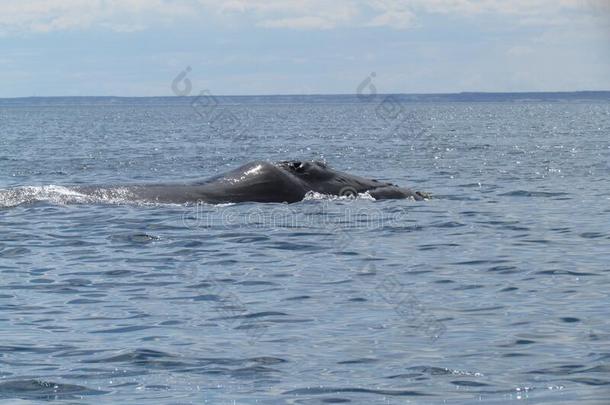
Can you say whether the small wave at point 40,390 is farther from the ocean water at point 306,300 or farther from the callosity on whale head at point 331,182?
the callosity on whale head at point 331,182

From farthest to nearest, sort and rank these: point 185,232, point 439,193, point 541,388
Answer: point 439,193
point 185,232
point 541,388

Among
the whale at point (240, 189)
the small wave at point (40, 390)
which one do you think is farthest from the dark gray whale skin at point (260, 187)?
the small wave at point (40, 390)

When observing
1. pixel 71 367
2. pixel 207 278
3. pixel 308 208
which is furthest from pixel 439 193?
Answer: pixel 71 367

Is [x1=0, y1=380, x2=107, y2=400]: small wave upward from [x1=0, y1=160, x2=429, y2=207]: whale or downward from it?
downward

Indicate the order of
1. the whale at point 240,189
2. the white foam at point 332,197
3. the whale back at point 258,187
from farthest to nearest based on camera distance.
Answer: the white foam at point 332,197 → the whale at point 240,189 → the whale back at point 258,187

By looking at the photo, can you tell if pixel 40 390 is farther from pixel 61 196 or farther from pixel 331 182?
pixel 331 182

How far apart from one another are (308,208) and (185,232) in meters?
3.15

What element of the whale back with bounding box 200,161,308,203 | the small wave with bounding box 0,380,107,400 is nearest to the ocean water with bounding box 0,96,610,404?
the small wave with bounding box 0,380,107,400

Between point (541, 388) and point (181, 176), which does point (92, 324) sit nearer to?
point (541, 388)

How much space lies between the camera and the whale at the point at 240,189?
22.0 metres

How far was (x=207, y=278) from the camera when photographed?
15.1m

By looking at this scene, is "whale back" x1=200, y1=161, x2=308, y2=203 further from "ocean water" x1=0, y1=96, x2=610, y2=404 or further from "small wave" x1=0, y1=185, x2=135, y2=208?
"small wave" x1=0, y1=185, x2=135, y2=208

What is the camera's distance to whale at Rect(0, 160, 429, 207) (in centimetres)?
2203

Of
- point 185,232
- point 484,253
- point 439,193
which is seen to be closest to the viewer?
point 484,253
